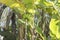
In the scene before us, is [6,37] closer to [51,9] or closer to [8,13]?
[8,13]

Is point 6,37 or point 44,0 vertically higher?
point 44,0

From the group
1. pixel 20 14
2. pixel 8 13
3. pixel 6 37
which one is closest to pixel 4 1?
pixel 20 14

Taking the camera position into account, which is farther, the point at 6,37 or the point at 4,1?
the point at 6,37

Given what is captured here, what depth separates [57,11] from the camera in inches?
23.3

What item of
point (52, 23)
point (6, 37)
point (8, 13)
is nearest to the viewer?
point (52, 23)

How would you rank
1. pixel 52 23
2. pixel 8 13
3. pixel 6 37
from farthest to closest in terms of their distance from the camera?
pixel 6 37 → pixel 8 13 → pixel 52 23

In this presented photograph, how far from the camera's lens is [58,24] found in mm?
565

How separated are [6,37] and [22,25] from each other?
0.25 m

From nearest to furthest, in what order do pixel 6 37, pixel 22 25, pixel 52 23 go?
pixel 52 23 < pixel 22 25 < pixel 6 37

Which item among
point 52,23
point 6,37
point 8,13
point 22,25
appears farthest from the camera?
point 6,37

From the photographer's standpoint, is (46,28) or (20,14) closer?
(20,14)

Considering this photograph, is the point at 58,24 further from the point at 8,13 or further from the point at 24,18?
the point at 8,13

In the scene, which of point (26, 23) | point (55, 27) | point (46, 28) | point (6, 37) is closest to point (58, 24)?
point (55, 27)

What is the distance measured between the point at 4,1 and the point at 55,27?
0.17 meters
